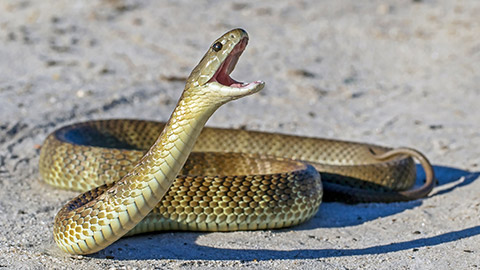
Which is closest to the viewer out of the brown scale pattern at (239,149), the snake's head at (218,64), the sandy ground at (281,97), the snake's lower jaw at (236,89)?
the snake's lower jaw at (236,89)

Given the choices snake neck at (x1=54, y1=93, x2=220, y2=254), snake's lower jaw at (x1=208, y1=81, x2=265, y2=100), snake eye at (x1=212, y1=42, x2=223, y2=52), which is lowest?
snake neck at (x1=54, y1=93, x2=220, y2=254)

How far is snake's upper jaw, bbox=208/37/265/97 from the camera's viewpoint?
4090 mm

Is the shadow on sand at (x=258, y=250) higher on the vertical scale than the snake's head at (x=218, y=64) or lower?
lower

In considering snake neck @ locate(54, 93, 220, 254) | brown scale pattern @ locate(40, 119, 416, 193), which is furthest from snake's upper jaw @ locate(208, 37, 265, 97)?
brown scale pattern @ locate(40, 119, 416, 193)

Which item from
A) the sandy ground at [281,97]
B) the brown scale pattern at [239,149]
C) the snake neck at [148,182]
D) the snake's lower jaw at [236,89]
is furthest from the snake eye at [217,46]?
the brown scale pattern at [239,149]

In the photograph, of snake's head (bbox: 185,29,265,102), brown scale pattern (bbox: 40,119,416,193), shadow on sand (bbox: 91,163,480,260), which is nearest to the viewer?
snake's head (bbox: 185,29,265,102)

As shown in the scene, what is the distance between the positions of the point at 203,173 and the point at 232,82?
2.31 m

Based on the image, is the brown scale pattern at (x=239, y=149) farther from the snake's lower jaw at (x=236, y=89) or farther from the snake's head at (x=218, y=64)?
the snake's lower jaw at (x=236, y=89)

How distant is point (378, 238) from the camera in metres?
5.55

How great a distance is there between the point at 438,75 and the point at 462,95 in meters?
0.87

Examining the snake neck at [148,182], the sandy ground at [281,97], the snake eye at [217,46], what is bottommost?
the sandy ground at [281,97]

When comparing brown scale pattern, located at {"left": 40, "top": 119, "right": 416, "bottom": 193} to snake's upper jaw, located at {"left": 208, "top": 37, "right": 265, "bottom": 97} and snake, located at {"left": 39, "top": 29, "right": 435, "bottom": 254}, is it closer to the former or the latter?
snake, located at {"left": 39, "top": 29, "right": 435, "bottom": 254}

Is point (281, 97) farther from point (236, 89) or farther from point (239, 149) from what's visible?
point (236, 89)

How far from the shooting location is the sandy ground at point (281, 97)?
5.16 meters
